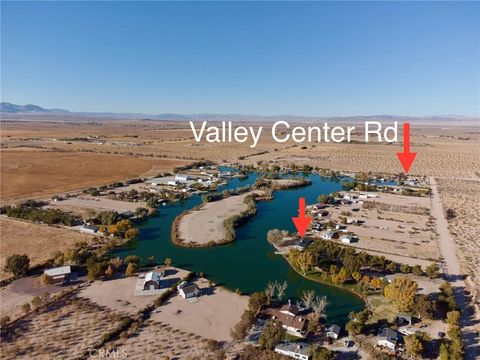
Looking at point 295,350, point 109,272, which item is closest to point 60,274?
point 109,272

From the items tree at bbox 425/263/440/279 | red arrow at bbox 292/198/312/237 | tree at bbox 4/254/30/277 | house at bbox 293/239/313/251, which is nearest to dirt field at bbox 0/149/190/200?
tree at bbox 4/254/30/277

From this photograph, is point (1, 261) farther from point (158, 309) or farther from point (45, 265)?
point (158, 309)

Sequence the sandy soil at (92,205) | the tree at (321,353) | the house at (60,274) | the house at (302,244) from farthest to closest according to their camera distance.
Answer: the sandy soil at (92,205), the house at (302,244), the house at (60,274), the tree at (321,353)

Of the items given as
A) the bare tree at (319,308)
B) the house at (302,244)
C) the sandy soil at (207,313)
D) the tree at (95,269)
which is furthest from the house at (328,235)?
the tree at (95,269)

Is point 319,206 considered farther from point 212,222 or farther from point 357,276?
point 357,276

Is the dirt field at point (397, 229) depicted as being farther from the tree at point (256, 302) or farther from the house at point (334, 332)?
the tree at point (256, 302)

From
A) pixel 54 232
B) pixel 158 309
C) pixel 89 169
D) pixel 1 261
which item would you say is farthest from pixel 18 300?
pixel 89 169
